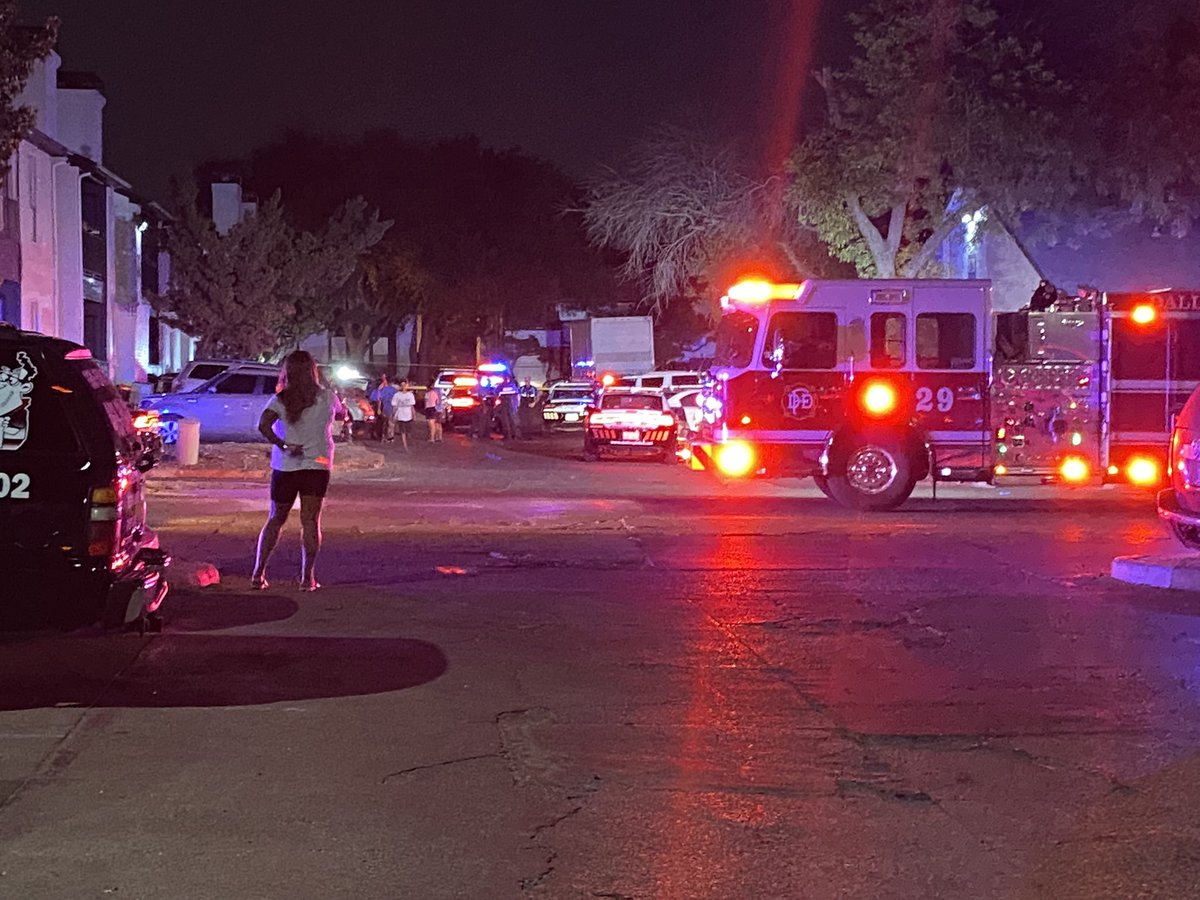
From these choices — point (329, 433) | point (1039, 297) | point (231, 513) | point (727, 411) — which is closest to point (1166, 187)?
point (1039, 297)

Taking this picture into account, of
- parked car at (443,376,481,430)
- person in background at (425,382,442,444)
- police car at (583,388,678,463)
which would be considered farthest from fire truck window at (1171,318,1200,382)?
parked car at (443,376,481,430)

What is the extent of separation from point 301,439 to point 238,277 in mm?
28872

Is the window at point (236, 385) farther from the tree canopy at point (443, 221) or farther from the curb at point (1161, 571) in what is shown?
the tree canopy at point (443, 221)

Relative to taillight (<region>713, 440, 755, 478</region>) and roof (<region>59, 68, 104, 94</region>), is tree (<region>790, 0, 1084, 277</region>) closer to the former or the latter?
taillight (<region>713, 440, 755, 478</region>)

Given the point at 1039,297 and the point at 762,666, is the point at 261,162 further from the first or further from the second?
the point at 762,666

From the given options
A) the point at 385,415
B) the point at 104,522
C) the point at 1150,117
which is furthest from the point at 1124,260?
the point at 104,522

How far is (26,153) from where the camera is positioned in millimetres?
27281

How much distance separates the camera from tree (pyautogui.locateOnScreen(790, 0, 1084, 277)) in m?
25.9

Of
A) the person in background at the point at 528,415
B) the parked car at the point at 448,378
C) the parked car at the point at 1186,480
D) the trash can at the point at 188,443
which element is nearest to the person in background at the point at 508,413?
the person in background at the point at 528,415

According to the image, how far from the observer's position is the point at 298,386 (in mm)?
10070

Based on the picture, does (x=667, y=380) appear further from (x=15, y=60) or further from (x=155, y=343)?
(x=15, y=60)

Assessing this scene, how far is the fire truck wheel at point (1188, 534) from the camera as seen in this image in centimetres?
1008

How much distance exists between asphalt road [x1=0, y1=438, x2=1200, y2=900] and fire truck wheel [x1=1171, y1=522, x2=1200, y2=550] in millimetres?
433

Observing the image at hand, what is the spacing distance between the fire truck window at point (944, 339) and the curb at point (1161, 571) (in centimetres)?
527
